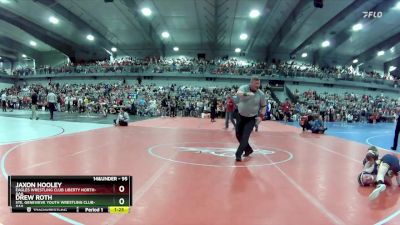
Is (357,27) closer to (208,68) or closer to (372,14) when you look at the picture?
(372,14)

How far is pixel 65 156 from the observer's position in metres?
6.45

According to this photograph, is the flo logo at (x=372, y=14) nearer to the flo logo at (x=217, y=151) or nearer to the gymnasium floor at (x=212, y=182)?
the gymnasium floor at (x=212, y=182)

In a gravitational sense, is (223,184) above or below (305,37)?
below

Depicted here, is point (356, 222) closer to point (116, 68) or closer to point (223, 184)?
point (223, 184)

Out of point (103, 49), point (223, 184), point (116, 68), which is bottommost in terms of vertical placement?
point (223, 184)

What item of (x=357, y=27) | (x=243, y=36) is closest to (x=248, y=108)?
(x=357, y=27)

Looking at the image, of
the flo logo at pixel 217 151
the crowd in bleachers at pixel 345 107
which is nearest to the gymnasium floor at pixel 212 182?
the flo logo at pixel 217 151

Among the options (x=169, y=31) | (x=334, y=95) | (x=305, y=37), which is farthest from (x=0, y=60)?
(x=334, y=95)

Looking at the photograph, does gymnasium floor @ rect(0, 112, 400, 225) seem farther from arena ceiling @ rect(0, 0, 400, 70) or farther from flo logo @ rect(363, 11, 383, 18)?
flo logo @ rect(363, 11, 383, 18)

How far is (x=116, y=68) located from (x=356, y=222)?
1370 inches

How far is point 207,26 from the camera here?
30.9 metres

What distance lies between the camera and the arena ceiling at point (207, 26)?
981 inches

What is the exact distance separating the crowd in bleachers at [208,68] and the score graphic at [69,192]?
31.3 metres

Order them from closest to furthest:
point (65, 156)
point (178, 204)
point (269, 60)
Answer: point (178, 204)
point (65, 156)
point (269, 60)
